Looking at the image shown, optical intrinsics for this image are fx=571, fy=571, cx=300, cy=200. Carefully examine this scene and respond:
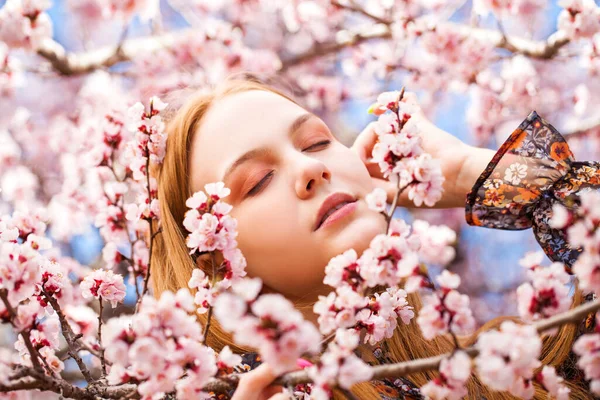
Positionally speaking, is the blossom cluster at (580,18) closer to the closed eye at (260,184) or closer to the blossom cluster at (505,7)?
the blossom cluster at (505,7)

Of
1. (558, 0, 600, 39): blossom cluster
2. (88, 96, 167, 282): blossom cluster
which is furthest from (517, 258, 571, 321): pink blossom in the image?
(558, 0, 600, 39): blossom cluster

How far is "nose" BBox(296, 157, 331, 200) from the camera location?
4.38 feet

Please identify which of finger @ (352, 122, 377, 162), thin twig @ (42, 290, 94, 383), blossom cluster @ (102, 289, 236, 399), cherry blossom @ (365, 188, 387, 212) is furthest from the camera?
finger @ (352, 122, 377, 162)

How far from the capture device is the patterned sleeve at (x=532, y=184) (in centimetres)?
150

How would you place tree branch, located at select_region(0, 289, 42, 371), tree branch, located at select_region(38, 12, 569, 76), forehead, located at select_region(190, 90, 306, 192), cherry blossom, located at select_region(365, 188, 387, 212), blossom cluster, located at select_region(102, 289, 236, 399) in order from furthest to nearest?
tree branch, located at select_region(38, 12, 569, 76) → forehead, located at select_region(190, 90, 306, 192) → cherry blossom, located at select_region(365, 188, 387, 212) → tree branch, located at select_region(0, 289, 42, 371) → blossom cluster, located at select_region(102, 289, 236, 399)

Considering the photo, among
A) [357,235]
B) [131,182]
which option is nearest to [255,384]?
[357,235]

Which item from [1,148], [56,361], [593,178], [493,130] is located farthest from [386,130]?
[1,148]

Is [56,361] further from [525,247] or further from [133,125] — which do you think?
[525,247]

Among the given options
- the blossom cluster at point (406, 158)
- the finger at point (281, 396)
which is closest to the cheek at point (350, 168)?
the blossom cluster at point (406, 158)

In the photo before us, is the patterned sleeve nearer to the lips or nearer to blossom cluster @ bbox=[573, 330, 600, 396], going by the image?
the lips

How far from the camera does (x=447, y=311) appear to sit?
0.92 m

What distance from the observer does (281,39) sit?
5293mm

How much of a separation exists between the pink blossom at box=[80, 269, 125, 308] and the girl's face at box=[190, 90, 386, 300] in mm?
322

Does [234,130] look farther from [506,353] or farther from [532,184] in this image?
[506,353]
